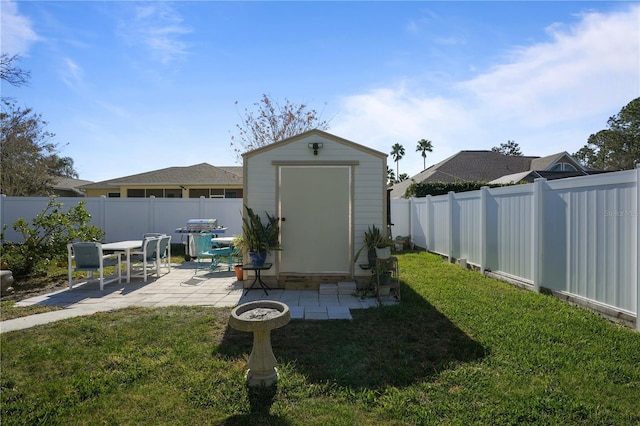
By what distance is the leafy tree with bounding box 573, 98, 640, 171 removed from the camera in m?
29.3

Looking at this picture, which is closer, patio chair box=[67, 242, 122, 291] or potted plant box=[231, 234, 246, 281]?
patio chair box=[67, 242, 122, 291]

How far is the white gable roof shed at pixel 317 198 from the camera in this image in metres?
6.80

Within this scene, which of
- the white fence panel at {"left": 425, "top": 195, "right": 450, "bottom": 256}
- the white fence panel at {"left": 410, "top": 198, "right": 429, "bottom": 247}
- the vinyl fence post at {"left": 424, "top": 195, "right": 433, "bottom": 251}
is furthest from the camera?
the white fence panel at {"left": 410, "top": 198, "right": 429, "bottom": 247}

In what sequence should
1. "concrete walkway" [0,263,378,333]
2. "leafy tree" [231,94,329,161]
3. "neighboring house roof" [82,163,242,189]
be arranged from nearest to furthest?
"concrete walkway" [0,263,378,333], "neighboring house roof" [82,163,242,189], "leafy tree" [231,94,329,161]

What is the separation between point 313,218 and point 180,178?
47.0 ft

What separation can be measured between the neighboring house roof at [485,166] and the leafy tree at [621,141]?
12.3 m

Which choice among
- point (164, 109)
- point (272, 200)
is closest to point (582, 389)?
point (272, 200)

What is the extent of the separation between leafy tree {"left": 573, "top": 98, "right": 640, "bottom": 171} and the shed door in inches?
1305

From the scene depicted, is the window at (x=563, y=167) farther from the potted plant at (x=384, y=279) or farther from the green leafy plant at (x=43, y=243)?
the green leafy plant at (x=43, y=243)

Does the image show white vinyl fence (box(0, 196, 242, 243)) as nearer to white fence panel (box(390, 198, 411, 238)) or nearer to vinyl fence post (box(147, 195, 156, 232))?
vinyl fence post (box(147, 195, 156, 232))

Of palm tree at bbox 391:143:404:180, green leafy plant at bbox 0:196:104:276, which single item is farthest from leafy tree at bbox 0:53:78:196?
palm tree at bbox 391:143:404:180

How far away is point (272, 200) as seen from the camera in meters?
6.94

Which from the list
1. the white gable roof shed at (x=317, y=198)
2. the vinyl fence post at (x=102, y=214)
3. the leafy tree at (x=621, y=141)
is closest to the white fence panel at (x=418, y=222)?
the white gable roof shed at (x=317, y=198)

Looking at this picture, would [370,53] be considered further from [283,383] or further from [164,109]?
[283,383]
